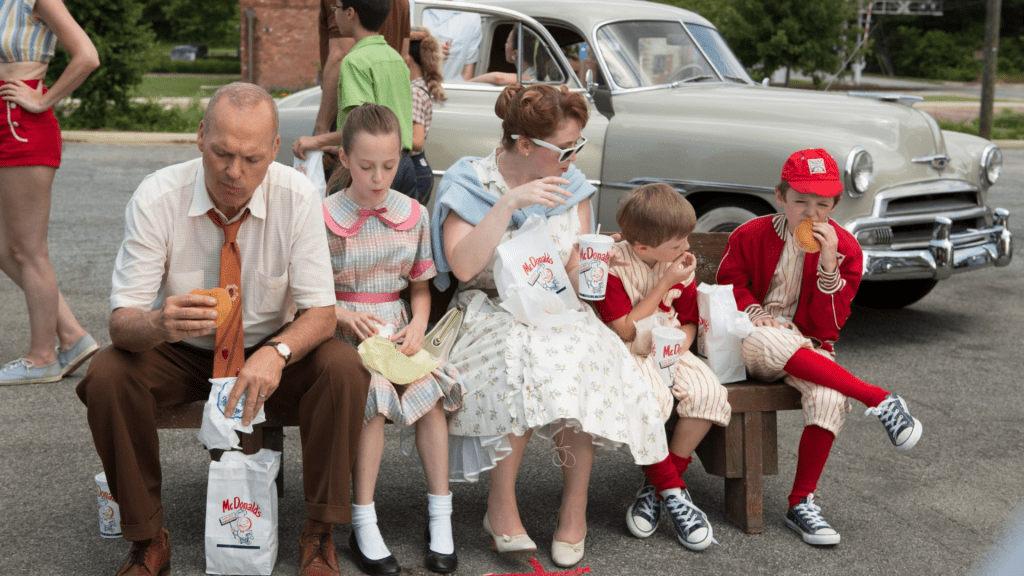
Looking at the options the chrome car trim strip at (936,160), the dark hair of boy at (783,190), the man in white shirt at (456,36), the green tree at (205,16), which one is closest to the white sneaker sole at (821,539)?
the dark hair of boy at (783,190)

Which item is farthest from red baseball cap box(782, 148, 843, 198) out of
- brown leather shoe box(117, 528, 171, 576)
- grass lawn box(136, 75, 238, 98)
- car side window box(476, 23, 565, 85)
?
grass lawn box(136, 75, 238, 98)

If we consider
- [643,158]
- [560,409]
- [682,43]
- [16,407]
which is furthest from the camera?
[682,43]

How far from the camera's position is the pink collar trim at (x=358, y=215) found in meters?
3.34

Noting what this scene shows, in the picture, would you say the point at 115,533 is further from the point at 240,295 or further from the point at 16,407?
the point at 16,407

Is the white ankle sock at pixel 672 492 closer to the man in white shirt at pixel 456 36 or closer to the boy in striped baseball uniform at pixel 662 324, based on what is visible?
the boy in striped baseball uniform at pixel 662 324

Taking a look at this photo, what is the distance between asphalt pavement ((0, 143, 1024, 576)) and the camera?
10.5 feet

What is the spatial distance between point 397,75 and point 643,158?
6.33 feet

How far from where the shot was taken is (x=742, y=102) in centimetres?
604

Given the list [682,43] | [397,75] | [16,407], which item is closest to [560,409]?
[397,75]

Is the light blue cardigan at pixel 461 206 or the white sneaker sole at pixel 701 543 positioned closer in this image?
the white sneaker sole at pixel 701 543

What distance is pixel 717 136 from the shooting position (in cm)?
576

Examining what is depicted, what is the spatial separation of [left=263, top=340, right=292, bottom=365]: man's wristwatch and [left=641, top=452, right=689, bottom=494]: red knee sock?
1.26 m

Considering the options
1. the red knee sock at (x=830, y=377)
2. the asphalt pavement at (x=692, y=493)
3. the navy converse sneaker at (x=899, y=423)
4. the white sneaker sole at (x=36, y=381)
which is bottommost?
the asphalt pavement at (x=692, y=493)

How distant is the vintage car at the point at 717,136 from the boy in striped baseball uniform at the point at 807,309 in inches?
74.6
